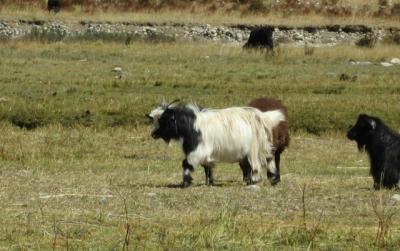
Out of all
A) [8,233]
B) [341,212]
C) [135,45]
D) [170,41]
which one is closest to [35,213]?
[8,233]

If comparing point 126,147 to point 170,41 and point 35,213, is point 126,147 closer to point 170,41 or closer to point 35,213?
point 35,213

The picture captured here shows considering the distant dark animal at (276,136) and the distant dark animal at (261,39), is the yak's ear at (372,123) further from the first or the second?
the distant dark animal at (261,39)

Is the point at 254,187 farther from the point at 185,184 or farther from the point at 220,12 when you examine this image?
the point at 220,12

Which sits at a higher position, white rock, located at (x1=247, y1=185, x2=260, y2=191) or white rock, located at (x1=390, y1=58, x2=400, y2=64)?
white rock, located at (x1=247, y1=185, x2=260, y2=191)

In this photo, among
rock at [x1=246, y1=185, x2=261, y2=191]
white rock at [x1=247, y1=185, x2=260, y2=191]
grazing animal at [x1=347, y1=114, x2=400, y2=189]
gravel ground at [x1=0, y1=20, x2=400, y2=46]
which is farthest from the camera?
gravel ground at [x1=0, y1=20, x2=400, y2=46]

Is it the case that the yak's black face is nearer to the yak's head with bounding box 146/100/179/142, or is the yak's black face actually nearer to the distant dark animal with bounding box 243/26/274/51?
the yak's head with bounding box 146/100/179/142

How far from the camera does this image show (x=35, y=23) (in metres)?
49.3

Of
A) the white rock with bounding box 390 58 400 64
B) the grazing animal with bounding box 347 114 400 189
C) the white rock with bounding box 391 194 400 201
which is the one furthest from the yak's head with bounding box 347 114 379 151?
the white rock with bounding box 390 58 400 64

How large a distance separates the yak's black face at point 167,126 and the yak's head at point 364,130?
284cm

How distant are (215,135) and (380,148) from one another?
8.32ft

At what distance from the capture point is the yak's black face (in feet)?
50.6

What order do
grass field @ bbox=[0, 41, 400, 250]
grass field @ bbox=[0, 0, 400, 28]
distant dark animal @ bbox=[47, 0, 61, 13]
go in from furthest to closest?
distant dark animal @ bbox=[47, 0, 61, 13], grass field @ bbox=[0, 0, 400, 28], grass field @ bbox=[0, 41, 400, 250]

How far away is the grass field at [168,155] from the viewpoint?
34.6 feet

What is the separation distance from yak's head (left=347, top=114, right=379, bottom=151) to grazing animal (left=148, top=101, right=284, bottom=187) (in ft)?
4.79
